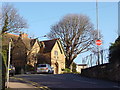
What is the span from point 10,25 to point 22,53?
1522 cm

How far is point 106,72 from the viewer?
20.9m

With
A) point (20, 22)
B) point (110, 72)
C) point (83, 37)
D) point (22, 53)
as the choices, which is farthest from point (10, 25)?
point (83, 37)

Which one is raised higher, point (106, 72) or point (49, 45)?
point (49, 45)

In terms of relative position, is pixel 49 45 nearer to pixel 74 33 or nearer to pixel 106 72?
pixel 74 33

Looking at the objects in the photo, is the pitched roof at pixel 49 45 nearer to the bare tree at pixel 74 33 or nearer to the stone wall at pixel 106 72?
the bare tree at pixel 74 33

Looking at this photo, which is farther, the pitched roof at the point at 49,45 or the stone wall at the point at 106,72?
the pitched roof at the point at 49,45

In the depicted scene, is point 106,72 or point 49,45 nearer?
point 106,72

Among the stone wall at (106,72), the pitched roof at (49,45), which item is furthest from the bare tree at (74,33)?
the stone wall at (106,72)

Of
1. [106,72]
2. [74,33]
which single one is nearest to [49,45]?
[74,33]

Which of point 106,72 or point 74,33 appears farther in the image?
point 74,33

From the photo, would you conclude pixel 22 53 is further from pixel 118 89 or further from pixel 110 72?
pixel 118 89

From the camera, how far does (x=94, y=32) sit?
52031 millimetres

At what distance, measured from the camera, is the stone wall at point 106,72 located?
19.1 m

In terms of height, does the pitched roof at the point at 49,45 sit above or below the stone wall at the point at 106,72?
above
